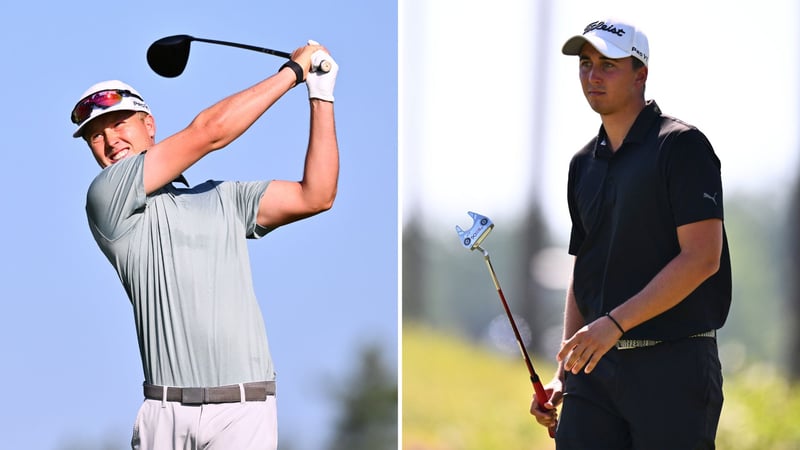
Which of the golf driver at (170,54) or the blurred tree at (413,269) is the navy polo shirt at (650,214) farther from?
the blurred tree at (413,269)

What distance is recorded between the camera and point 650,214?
2.69 m

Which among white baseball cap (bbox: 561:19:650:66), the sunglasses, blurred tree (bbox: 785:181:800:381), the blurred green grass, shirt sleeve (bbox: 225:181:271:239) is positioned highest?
white baseball cap (bbox: 561:19:650:66)

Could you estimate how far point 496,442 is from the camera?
509 cm

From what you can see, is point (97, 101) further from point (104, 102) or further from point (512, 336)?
point (512, 336)

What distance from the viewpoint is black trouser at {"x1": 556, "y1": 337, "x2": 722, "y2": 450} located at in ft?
8.64

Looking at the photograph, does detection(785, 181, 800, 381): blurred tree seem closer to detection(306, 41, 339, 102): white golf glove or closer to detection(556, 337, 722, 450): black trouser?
detection(556, 337, 722, 450): black trouser

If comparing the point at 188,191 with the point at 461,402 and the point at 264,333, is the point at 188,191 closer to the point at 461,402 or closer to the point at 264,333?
the point at 264,333

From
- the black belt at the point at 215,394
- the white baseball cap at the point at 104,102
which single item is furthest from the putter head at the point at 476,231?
the white baseball cap at the point at 104,102

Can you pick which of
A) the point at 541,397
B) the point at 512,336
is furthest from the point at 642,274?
the point at 512,336

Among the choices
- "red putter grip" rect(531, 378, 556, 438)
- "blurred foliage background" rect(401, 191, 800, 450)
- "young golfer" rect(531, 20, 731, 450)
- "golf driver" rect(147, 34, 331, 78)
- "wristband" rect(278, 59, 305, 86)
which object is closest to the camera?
"young golfer" rect(531, 20, 731, 450)

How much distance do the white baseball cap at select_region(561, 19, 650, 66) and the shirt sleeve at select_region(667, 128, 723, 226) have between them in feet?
0.81

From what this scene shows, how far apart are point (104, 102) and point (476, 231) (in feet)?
3.45

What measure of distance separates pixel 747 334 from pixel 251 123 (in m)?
2.92

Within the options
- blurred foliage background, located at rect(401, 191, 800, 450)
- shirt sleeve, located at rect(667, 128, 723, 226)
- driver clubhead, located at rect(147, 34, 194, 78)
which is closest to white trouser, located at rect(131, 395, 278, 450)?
driver clubhead, located at rect(147, 34, 194, 78)
